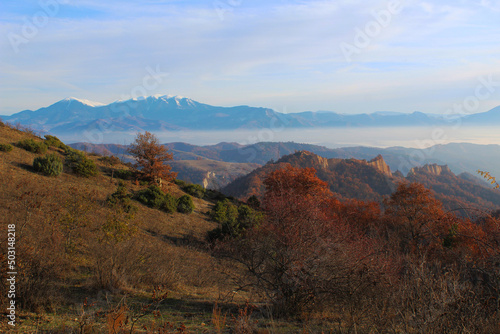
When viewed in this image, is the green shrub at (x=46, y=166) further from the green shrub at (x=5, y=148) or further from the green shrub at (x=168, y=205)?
the green shrub at (x=168, y=205)

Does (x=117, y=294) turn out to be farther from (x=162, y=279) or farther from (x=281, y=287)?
(x=281, y=287)

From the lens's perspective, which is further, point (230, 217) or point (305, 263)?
point (230, 217)

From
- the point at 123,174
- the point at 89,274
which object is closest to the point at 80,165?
the point at 123,174

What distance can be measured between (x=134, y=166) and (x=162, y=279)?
789 inches

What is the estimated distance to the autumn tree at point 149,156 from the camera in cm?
2534

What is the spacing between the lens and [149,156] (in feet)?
83.4

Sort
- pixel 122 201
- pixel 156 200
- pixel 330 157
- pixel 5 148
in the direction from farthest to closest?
pixel 330 157 → pixel 156 200 → pixel 5 148 → pixel 122 201

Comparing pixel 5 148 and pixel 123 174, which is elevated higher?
pixel 5 148

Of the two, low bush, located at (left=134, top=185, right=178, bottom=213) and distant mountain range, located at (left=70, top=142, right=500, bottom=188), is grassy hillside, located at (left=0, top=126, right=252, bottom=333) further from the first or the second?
distant mountain range, located at (left=70, top=142, right=500, bottom=188)

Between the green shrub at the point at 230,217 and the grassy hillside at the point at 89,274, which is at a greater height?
the grassy hillside at the point at 89,274

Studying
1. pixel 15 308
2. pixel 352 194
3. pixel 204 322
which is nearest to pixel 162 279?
pixel 204 322

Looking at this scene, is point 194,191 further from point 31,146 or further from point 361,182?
point 361,182

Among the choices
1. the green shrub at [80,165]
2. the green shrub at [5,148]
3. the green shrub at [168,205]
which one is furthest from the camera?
the green shrub at [168,205]

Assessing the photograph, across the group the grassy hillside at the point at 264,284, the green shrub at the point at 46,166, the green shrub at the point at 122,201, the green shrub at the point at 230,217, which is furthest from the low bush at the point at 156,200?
the grassy hillside at the point at 264,284
